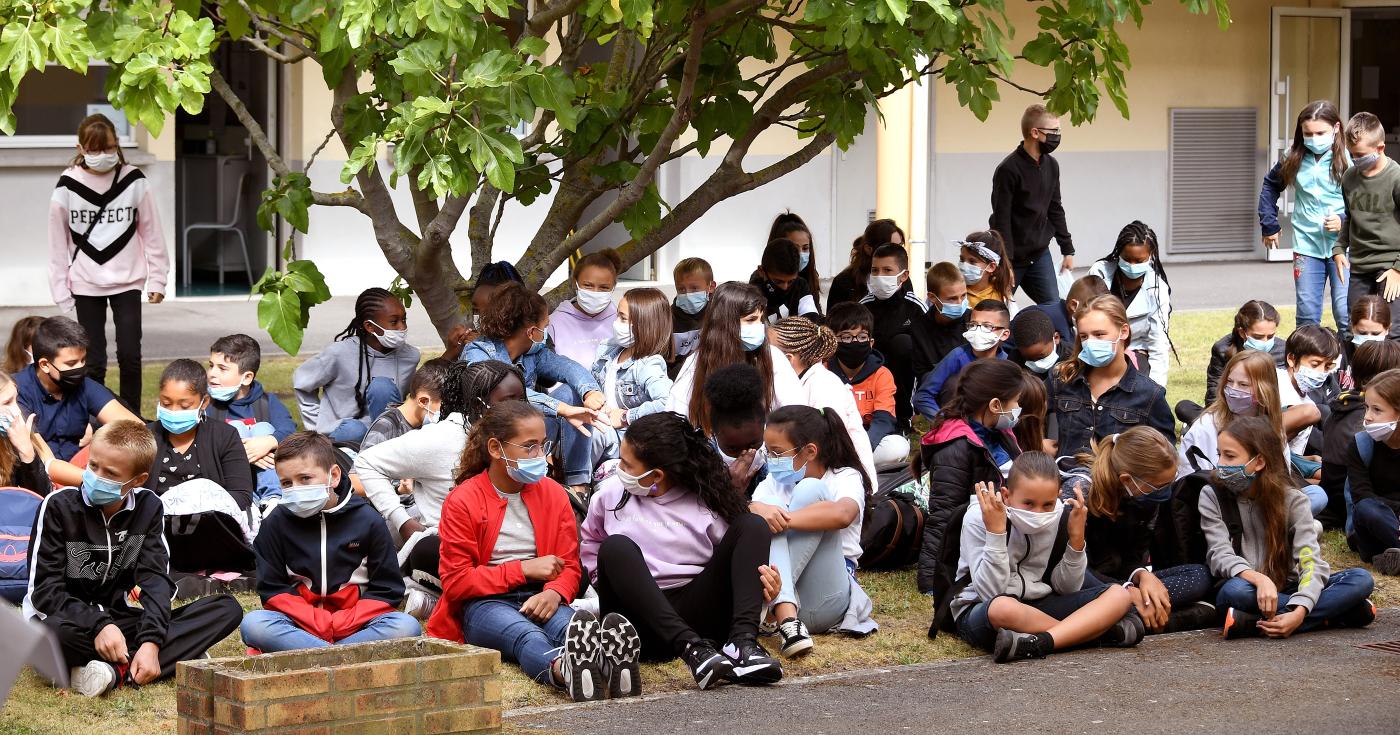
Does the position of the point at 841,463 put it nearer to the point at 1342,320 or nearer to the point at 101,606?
the point at 101,606

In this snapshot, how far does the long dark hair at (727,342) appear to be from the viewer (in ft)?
23.7

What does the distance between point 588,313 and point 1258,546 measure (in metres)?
3.42

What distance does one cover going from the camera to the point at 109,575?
5.58 meters

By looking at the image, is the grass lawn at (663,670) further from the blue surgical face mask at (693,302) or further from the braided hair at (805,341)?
the blue surgical face mask at (693,302)

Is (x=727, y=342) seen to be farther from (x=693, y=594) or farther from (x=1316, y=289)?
(x=1316, y=289)

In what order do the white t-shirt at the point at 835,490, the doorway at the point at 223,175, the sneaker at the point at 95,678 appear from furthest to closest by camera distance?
the doorway at the point at 223,175 → the white t-shirt at the point at 835,490 → the sneaker at the point at 95,678

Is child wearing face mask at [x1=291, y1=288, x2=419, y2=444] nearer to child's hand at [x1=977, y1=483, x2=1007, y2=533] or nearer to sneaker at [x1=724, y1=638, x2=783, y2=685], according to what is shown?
sneaker at [x1=724, y1=638, x2=783, y2=685]

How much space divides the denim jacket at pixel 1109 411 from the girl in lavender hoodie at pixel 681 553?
2044 millimetres

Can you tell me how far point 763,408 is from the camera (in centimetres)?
691

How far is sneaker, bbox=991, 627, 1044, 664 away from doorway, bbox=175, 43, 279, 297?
12.0m

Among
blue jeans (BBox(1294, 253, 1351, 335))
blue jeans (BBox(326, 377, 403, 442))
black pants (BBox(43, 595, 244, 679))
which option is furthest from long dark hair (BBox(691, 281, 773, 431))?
blue jeans (BBox(1294, 253, 1351, 335))

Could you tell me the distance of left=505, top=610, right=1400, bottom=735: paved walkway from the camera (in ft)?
17.2

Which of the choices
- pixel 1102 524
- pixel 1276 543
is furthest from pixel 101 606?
pixel 1276 543

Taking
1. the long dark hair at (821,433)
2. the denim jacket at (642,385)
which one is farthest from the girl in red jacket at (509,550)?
the denim jacket at (642,385)
